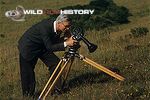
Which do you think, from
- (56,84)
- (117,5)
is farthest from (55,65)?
(117,5)

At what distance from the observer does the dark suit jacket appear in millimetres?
8930

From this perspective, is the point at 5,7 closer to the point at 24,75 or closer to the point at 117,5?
the point at 117,5

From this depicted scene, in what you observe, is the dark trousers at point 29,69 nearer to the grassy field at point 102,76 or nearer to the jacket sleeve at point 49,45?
the grassy field at point 102,76

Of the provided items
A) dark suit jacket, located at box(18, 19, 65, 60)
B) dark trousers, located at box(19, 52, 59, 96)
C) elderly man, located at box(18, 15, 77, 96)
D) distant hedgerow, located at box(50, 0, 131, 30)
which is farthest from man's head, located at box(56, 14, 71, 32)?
distant hedgerow, located at box(50, 0, 131, 30)

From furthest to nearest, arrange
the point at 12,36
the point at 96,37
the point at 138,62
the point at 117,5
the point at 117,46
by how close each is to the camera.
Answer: the point at 117,5 → the point at 12,36 → the point at 96,37 → the point at 117,46 → the point at 138,62

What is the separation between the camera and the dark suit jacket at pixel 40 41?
29.3ft

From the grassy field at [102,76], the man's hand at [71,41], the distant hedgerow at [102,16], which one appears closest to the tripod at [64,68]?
the man's hand at [71,41]

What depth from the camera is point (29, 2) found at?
4784cm

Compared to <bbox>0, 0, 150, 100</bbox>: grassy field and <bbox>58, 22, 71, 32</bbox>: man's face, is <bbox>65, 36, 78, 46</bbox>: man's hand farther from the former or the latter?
<bbox>0, 0, 150, 100</bbox>: grassy field

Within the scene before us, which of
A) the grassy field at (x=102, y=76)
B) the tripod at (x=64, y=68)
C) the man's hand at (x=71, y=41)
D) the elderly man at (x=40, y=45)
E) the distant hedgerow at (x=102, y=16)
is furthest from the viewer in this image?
the distant hedgerow at (x=102, y=16)

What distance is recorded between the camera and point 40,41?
368 inches

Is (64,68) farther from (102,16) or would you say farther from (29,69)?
(102,16)

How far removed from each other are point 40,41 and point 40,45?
0.39 feet

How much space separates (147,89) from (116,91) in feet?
1.62
